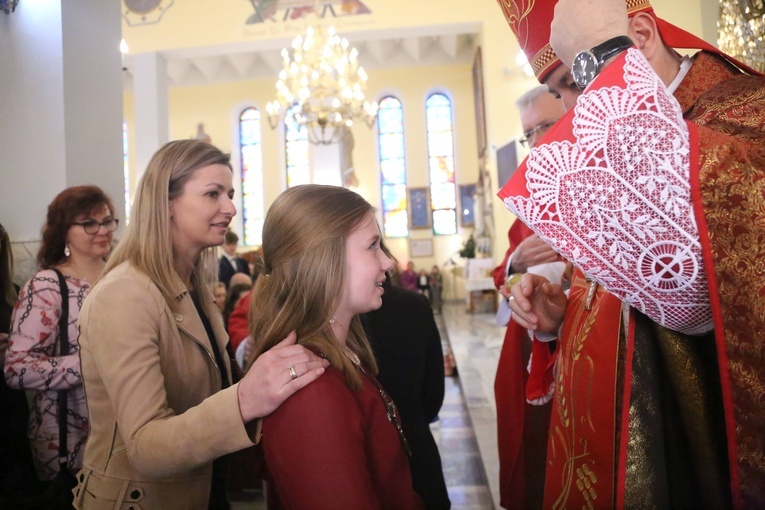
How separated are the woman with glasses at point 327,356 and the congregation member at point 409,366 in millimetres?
701

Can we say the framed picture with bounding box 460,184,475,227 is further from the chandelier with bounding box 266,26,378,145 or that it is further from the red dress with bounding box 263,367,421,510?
the red dress with bounding box 263,367,421,510

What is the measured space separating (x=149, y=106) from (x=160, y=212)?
9.69 metres

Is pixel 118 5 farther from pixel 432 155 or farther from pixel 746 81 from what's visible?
pixel 432 155

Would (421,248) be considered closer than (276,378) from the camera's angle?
No

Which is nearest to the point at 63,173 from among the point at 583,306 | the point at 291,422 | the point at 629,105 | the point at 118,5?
the point at 118,5

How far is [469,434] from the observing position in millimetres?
4617

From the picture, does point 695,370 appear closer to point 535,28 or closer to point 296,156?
point 535,28

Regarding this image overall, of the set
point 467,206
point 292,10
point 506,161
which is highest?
point 292,10

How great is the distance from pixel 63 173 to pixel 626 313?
290 centimetres

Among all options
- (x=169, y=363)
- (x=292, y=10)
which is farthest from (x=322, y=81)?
(x=169, y=363)

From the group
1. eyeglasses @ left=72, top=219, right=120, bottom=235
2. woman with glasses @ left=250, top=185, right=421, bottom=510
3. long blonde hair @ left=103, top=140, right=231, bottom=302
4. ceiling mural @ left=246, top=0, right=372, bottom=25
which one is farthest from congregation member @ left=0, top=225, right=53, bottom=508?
ceiling mural @ left=246, top=0, right=372, bottom=25

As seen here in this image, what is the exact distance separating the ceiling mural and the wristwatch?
36.1ft

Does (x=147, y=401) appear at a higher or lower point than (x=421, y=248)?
lower

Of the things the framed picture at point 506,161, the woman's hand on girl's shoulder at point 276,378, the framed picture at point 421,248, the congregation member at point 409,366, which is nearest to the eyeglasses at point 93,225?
the congregation member at point 409,366
